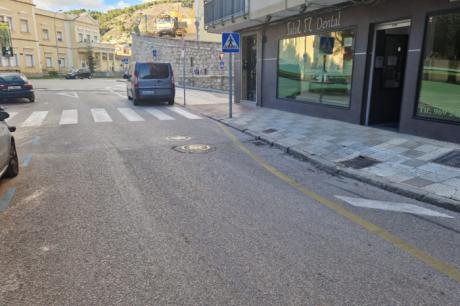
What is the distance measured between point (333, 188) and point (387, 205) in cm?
93

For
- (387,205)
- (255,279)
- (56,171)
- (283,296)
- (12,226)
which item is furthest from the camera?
(56,171)

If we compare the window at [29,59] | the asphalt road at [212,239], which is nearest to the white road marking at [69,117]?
the asphalt road at [212,239]

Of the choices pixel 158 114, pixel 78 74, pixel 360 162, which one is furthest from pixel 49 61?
pixel 360 162

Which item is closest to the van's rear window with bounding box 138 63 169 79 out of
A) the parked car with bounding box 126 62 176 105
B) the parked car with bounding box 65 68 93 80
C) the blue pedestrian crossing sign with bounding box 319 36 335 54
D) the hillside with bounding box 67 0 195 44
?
the parked car with bounding box 126 62 176 105

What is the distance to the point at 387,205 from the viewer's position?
4.97 m

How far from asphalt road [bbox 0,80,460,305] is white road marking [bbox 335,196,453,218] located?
6 cm

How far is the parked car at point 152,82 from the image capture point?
17.2m

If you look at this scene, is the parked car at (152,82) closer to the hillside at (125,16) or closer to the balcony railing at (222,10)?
the balcony railing at (222,10)

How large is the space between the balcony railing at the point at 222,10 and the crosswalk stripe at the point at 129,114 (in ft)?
18.8

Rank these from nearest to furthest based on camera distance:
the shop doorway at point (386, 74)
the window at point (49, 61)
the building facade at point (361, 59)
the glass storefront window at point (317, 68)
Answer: the building facade at point (361, 59) → the shop doorway at point (386, 74) → the glass storefront window at point (317, 68) → the window at point (49, 61)

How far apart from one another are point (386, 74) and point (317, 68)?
269cm

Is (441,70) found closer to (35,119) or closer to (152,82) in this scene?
(152,82)

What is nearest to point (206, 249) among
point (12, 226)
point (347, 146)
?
point (12, 226)

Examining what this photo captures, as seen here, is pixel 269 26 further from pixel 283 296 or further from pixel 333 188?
pixel 283 296
